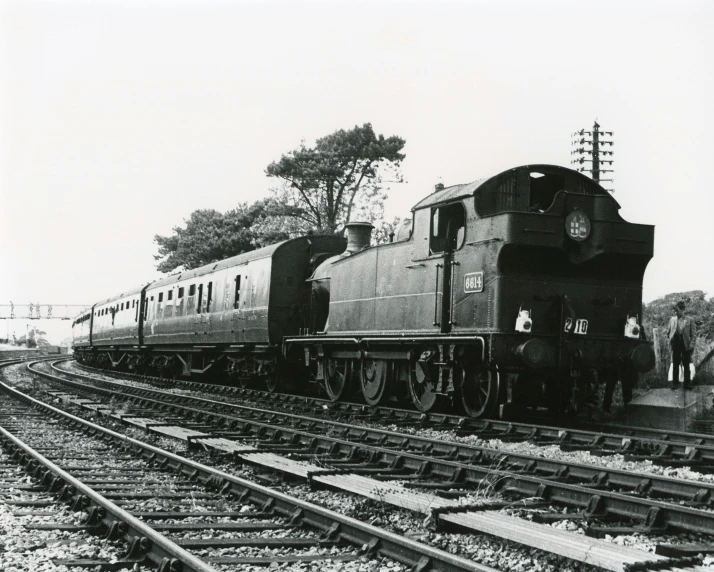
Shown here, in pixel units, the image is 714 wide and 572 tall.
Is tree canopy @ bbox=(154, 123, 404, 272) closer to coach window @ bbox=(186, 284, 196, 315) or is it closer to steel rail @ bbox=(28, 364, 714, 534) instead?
coach window @ bbox=(186, 284, 196, 315)

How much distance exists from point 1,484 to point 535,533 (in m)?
4.64

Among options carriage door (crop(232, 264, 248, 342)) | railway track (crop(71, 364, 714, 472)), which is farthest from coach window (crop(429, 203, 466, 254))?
carriage door (crop(232, 264, 248, 342))

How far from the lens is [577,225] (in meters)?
10.3

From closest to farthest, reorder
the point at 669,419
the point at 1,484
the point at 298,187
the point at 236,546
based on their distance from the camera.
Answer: the point at 236,546
the point at 1,484
the point at 669,419
the point at 298,187

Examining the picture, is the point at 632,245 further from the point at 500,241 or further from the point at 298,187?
the point at 298,187

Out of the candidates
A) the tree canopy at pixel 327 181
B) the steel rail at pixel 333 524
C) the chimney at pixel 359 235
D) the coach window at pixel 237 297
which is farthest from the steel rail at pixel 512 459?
the tree canopy at pixel 327 181

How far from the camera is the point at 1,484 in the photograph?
22.9ft

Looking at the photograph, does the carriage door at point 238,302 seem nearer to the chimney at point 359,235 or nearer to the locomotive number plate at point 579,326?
Result: the chimney at point 359,235

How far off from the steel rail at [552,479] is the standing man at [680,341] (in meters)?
6.31

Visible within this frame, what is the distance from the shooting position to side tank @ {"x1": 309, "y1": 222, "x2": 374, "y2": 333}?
15.3 m

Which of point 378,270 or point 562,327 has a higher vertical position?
point 378,270

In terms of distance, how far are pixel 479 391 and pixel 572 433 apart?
203 cm

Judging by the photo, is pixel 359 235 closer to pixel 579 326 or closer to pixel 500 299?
pixel 500 299

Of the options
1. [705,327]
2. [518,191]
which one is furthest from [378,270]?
[705,327]
